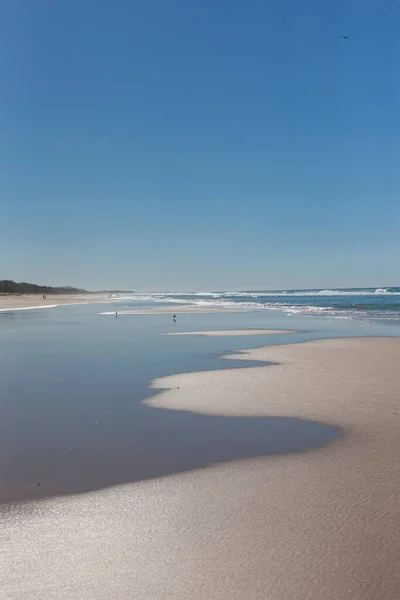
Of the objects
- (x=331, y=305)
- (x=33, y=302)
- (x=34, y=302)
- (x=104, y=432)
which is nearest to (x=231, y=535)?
(x=104, y=432)

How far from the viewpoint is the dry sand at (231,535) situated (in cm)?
370

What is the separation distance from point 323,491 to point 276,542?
1307 mm

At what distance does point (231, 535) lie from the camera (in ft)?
14.5

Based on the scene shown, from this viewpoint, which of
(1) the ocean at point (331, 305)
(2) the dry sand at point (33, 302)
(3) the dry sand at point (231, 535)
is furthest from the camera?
(2) the dry sand at point (33, 302)

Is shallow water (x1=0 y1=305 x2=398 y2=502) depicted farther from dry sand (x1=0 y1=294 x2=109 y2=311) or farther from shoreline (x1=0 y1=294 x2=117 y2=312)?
dry sand (x1=0 y1=294 x2=109 y2=311)

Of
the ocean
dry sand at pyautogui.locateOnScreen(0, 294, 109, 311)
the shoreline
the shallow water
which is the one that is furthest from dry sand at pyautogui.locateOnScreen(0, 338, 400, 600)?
dry sand at pyautogui.locateOnScreen(0, 294, 109, 311)

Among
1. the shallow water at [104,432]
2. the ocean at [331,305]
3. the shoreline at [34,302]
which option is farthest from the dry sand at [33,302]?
the shallow water at [104,432]

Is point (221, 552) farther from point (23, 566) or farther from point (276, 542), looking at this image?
point (23, 566)

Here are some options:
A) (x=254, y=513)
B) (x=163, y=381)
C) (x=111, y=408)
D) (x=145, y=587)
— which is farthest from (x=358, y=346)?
(x=145, y=587)

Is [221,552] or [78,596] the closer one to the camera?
[78,596]

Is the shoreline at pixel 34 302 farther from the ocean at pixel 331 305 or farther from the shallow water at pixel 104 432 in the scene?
the shallow water at pixel 104 432

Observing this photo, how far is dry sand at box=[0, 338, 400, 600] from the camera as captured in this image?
3699mm

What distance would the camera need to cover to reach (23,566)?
155 inches

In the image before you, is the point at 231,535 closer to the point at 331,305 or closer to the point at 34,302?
the point at 331,305
